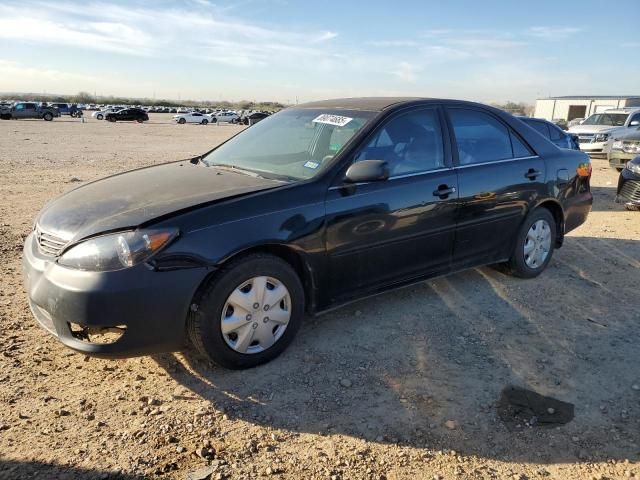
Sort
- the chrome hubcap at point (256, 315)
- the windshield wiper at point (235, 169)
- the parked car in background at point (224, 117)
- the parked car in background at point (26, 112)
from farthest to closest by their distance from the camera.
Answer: the parked car in background at point (224, 117) → the parked car in background at point (26, 112) → the windshield wiper at point (235, 169) → the chrome hubcap at point (256, 315)

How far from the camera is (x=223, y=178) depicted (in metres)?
3.61

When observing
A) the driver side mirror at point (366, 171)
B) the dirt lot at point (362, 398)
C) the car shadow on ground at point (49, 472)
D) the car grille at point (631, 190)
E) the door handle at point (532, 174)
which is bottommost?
the car shadow on ground at point (49, 472)

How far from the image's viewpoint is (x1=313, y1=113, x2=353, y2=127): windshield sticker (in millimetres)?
3924

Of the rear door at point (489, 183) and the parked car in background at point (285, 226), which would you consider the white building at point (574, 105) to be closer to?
the rear door at point (489, 183)

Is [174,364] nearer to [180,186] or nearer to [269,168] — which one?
[180,186]

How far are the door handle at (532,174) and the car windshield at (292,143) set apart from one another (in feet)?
5.84

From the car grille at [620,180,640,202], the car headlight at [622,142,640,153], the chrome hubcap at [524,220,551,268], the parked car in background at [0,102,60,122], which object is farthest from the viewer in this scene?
the parked car in background at [0,102,60,122]

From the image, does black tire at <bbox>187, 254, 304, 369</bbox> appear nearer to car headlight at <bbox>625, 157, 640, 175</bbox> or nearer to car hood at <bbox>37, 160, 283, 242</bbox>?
car hood at <bbox>37, 160, 283, 242</bbox>

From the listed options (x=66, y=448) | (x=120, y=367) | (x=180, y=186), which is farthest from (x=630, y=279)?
(x=66, y=448)

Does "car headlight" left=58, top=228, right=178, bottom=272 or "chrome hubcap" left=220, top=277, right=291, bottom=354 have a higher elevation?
"car headlight" left=58, top=228, right=178, bottom=272

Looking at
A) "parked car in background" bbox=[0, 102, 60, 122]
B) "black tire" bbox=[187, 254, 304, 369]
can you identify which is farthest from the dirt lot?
"parked car in background" bbox=[0, 102, 60, 122]

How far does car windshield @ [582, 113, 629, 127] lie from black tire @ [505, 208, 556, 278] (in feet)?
50.8

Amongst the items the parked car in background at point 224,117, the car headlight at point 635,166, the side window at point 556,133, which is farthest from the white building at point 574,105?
the car headlight at point 635,166

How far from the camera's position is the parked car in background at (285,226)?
2.80m
